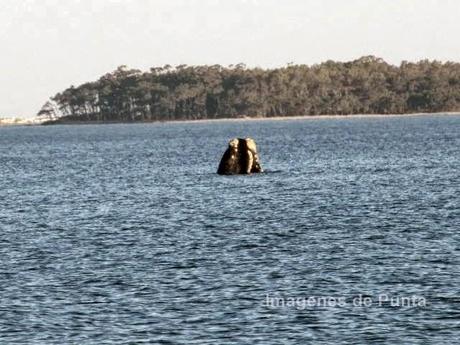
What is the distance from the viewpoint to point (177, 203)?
76.2m

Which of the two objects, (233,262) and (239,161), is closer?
(233,262)

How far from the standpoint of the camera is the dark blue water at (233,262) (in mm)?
35219

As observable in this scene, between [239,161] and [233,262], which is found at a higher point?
[239,161]

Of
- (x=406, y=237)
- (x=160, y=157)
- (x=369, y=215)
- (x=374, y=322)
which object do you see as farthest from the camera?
(x=160, y=157)

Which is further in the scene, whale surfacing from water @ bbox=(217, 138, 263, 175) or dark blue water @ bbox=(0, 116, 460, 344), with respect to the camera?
whale surfacing from water @ bbox=(217, 138, 263, 175)

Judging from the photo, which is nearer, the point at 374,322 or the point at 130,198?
the point at 374,322

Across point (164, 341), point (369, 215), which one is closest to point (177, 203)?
point (369, 215)

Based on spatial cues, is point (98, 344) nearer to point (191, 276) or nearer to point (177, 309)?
point (177, 309)

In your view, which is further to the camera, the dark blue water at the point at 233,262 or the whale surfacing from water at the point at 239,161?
the whale surfacing from water at the point at 239,161

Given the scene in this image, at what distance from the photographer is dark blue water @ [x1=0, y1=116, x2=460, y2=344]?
35.2 meters

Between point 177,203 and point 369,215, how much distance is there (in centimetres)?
1574

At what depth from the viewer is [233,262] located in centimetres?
4697

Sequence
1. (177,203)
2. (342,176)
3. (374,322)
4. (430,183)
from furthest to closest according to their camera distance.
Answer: (342,176) < (430,183) < (177,203) < (374,322)

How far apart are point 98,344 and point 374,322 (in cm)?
845
